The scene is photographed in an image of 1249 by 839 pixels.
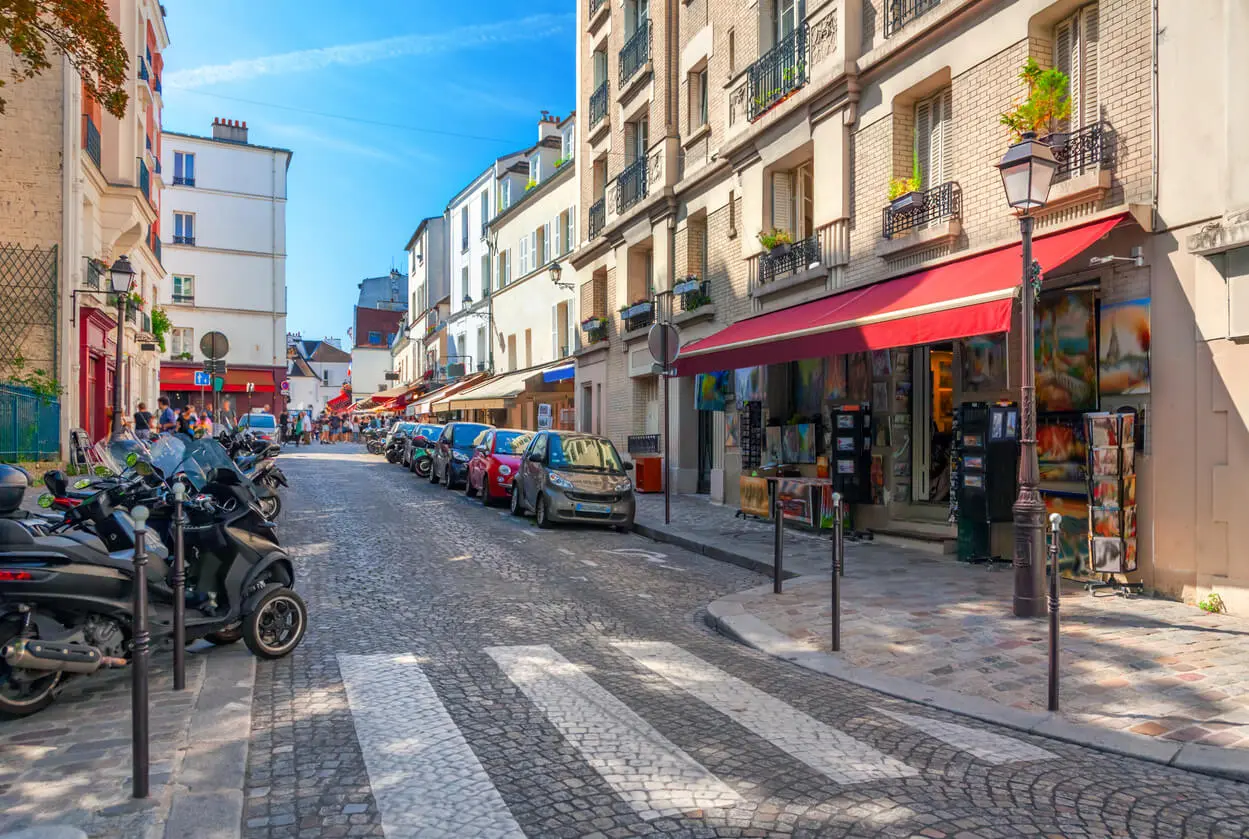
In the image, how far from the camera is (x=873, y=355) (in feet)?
40.5

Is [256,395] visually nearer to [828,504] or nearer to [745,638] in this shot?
[828,504]

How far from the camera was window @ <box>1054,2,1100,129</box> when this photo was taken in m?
9.05

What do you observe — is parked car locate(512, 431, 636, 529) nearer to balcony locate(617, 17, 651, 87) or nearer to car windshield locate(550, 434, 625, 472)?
car windshield locate(550, 434, 625, 472)

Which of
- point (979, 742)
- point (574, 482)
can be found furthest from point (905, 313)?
point (574, 482)

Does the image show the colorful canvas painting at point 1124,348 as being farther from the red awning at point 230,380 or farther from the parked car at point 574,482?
the red awning at point 230,380

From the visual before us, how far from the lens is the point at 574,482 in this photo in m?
13.4

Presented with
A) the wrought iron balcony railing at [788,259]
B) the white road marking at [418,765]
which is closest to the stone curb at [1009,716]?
the white road marking at [418,765]

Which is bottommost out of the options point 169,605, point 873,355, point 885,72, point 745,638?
point 745,638

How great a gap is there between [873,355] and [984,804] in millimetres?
Result: 9138

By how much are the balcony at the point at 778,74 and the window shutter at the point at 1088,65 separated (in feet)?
16.8

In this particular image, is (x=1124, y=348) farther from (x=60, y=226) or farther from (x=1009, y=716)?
(x=60, y=226)

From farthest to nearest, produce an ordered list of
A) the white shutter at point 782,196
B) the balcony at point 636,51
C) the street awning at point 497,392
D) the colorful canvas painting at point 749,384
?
1. the street awning at point 497,392
2. the balcony at point 636,51
3. the white shutter at point 782,196
4. the colorful canvas painting at point 749,384

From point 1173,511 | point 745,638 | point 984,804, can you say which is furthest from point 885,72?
point 984,804

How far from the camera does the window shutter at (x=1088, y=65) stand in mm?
9039
